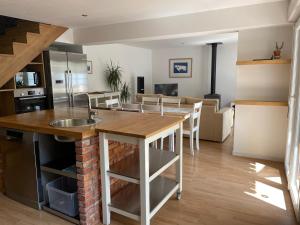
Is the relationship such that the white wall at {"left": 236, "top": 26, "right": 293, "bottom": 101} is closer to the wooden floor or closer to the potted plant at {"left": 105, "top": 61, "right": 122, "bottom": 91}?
the wooden floor

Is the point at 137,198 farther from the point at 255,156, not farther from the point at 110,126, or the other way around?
the point at 255,156

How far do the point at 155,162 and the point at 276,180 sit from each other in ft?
5.68

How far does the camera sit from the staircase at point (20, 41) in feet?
11.2

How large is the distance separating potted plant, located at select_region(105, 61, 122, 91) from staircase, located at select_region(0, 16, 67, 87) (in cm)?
183

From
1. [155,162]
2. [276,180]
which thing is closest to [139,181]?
[155,162]

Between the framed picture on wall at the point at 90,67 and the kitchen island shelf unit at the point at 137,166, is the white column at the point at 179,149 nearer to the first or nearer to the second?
the kitchen island shelf unit at the point at 137,166

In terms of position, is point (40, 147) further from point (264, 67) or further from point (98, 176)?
point (264, 67)

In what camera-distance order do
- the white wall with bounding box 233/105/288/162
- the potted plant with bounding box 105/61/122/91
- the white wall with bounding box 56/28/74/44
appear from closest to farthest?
the white wall with bounding box 233/105/288/162 → the white wall with bounding box 56/28/74/44 → the potted plant with bounding box 105/61/122/91

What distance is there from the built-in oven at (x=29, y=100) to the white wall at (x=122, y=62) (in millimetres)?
1634

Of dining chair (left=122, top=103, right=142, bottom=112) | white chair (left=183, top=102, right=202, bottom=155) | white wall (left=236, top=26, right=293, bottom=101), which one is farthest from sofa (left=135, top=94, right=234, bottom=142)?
dining chair (left=122, top=103, right=142, bottom=112)

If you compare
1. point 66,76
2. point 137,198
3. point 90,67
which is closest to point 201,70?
point 90,67

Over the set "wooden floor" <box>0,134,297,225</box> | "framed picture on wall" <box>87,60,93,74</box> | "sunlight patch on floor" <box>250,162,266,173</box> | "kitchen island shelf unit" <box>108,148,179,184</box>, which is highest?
"framed picture on wall" <box>87,60,93,74</box>

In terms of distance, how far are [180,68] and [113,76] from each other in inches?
113

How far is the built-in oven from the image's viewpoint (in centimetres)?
372
